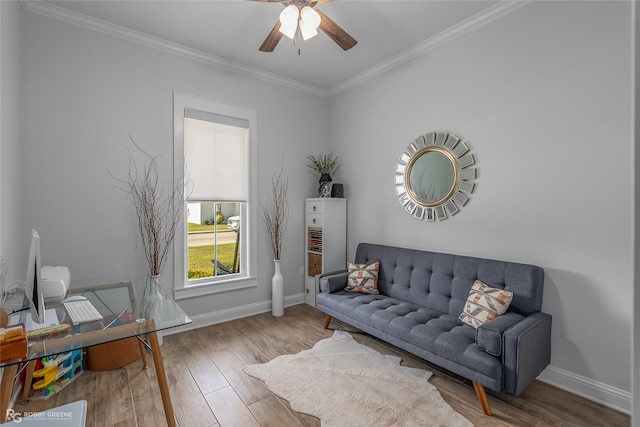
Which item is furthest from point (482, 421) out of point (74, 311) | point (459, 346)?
point (74, 311)

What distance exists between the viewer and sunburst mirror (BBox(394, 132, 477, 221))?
2.77 metres

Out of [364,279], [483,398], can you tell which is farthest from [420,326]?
[364,279]

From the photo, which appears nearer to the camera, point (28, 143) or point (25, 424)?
point (25, 424)

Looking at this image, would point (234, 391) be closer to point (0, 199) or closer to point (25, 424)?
point (25, 424)

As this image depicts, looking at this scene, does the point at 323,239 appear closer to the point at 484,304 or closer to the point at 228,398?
the point at 484,304

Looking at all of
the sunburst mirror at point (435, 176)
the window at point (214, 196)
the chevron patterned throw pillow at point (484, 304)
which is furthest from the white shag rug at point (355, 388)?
the sunburst mirror at point (435, 176)

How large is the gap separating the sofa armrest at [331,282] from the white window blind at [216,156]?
1.35 meters

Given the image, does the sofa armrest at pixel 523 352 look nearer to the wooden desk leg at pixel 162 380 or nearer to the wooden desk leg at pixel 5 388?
the wooden desk leg at pixel 162 380

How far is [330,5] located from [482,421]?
3201mm

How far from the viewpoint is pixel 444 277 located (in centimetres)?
271

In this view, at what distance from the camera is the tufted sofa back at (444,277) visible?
2229 millimetres

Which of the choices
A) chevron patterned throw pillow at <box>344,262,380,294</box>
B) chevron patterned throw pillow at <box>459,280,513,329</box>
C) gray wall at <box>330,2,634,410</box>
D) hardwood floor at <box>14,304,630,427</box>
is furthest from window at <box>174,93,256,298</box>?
chevron patterned throw pillow at <box>459,280,513,329</box>

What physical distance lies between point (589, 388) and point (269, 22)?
3.81 meters

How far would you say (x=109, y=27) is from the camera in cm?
273
